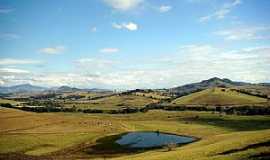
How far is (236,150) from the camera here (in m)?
56.0

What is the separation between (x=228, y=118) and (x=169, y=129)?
170ft

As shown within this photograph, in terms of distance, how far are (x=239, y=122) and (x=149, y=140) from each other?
67.5 meters

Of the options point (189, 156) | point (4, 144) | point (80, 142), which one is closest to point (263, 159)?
point (189, 156)

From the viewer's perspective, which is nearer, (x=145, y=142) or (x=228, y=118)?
(x=145, y=142)

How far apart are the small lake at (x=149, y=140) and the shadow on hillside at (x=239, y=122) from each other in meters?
35.6

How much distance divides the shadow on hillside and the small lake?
35.6 m

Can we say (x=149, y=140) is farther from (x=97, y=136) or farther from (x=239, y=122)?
(x=239, y=122)

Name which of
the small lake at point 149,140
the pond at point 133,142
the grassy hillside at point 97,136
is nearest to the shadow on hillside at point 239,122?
the grassy hillside at point 97,136

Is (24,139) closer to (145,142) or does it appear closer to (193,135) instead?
(145,142)

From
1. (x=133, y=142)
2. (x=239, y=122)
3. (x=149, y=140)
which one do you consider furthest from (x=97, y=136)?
(x=239, y=122)

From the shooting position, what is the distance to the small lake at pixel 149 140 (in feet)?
392

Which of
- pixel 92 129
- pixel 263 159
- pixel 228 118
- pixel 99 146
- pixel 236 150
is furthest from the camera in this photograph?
pixel 228 118

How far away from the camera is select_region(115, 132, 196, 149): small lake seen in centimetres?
11933

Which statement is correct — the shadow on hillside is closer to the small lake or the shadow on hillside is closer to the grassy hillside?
the grassy hillside
